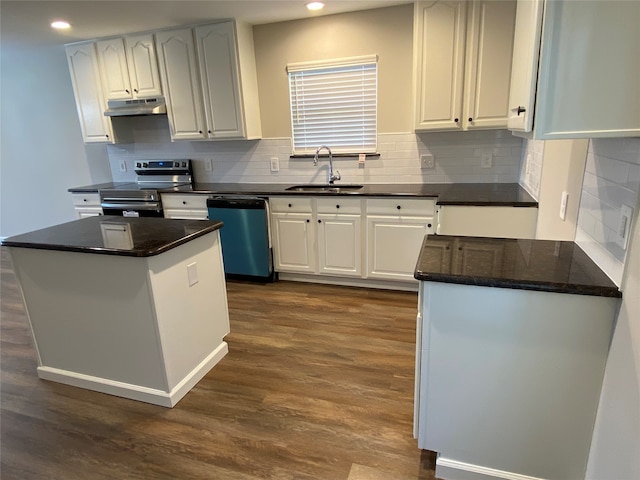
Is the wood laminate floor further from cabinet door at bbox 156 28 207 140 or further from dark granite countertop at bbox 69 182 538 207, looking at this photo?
cabinet door at bbox 156 28 207 140

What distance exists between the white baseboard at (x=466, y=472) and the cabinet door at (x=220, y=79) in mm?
3141

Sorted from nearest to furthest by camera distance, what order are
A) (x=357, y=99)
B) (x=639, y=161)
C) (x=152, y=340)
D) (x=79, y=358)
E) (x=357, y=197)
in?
(x=639, y=161) → (x=152, y=340) → (x=79, y=358) → (x=357, y=197) → (x=357, y=99)

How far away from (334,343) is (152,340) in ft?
3.89

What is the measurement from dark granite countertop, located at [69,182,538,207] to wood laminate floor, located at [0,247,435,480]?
3.26 feet

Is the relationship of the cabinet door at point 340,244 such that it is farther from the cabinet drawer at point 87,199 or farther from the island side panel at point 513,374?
the cabinet drawer at point 87,199

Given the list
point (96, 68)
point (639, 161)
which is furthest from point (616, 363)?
point (96, 68)

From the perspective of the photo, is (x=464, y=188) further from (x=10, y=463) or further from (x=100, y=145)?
(x=100, y=145)

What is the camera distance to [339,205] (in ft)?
11.0

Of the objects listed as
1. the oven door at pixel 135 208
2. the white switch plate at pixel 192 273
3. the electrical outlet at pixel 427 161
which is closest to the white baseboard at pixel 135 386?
the white switch plate at pixel 192 273

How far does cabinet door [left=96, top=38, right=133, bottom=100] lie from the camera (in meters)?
3.86

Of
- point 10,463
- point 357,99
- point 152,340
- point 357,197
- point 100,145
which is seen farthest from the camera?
point 100,145

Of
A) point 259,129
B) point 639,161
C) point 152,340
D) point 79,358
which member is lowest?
point 79,358

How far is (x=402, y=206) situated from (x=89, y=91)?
3.51 meters

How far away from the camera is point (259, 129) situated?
393 centimetres
